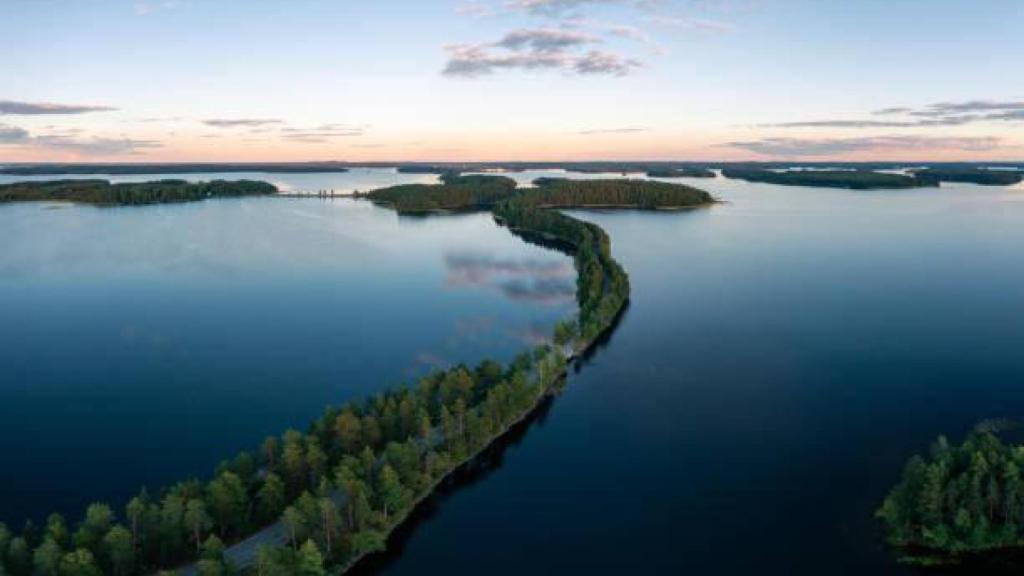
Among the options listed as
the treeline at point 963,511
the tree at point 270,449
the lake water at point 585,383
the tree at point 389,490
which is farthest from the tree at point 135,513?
the treeline at point 963,511

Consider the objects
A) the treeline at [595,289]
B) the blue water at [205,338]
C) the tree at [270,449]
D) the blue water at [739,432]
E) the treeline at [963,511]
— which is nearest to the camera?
the treeline at [963,511]

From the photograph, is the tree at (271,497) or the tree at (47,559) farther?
the tree at (271,497)

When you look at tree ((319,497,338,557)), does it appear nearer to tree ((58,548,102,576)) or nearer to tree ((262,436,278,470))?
tree ((262,436,278,470))

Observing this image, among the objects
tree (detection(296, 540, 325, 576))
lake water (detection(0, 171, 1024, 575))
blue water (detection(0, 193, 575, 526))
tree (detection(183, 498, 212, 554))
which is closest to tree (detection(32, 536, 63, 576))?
tree (detection(183, 498, 212, 554))

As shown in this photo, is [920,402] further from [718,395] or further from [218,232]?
[218,232]

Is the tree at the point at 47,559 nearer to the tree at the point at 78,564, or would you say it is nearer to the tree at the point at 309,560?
the tree at the point at 78,564

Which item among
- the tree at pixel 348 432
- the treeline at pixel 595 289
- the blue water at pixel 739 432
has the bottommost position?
the blue water at pixel 739 432

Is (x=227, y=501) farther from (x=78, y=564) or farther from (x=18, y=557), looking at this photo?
(x=18, y=557)
